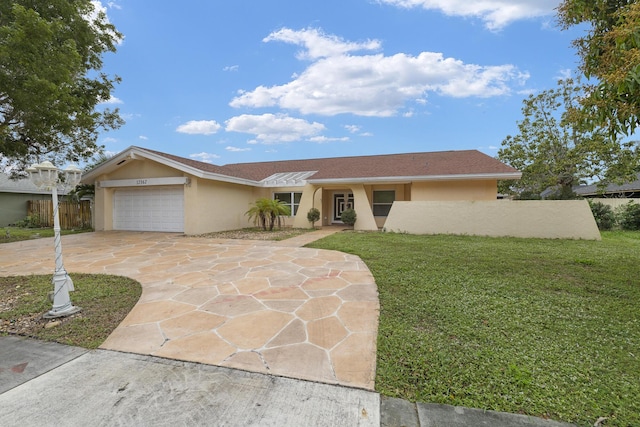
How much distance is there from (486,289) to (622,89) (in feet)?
10.9

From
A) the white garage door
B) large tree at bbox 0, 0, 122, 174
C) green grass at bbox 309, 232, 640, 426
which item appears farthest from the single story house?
A: green grass at bbox 309, 232, 640, 426

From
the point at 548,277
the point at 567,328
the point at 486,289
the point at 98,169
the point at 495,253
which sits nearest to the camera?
the point at 567,328

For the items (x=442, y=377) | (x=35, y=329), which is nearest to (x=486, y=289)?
Result: (x=442, y=377)

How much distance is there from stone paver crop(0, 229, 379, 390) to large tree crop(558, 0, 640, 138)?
12.9 ft

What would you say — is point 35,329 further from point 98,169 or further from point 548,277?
point 98,169

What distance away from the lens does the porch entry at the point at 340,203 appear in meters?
17.3

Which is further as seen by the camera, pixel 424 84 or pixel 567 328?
pixel 424 84

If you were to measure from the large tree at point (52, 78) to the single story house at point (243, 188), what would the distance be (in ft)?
6.98

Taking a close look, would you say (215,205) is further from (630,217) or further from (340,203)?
(630,217)

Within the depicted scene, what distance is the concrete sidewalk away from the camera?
207 centimetres

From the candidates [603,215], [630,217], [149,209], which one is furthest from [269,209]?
[630,217]

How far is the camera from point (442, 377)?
255cm

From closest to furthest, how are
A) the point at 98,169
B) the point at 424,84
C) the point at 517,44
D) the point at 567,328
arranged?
the point at 567,328 → the point at 517,44 → the point at 98,169 → the point at 424,84

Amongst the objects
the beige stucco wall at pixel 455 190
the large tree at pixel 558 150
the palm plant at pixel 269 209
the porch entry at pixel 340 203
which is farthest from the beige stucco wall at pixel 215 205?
the large tree at pixel 558 150
